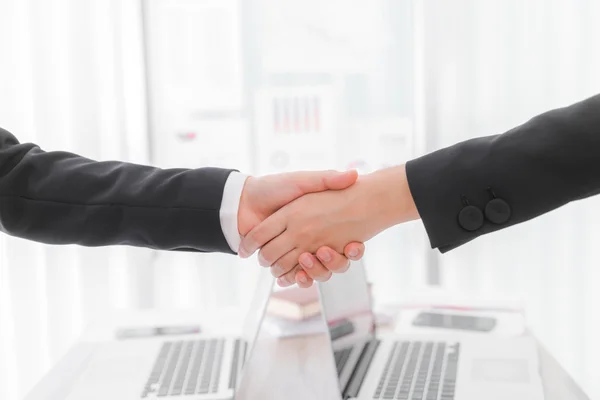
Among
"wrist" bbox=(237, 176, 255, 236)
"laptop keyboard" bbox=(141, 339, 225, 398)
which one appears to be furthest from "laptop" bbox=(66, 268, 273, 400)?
"wrist" bbox=(237, 176, 255, 236)

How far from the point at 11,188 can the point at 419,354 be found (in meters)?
0.93

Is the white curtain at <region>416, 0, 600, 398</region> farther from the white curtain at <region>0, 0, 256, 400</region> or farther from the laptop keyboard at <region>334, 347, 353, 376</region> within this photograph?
the laptop keyboard at <region>334, 347, 353, 376</region>

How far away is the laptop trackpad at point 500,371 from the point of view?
1.36 m

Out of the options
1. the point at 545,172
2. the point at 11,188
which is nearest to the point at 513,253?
the point at 545,172

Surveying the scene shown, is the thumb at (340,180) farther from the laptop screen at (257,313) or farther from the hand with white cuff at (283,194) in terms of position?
the laptop screen at (257,313)

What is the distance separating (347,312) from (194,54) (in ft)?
5.30

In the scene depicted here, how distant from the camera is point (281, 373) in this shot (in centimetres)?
145

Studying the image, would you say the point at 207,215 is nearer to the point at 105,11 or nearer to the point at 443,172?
the point at 443,172

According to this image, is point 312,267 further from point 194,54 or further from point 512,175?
point 194,54

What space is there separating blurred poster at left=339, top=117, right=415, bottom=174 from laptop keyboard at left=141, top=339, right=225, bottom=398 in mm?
1317

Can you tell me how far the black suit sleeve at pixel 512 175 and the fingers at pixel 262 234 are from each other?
1.10 ft

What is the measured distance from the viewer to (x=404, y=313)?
72.0 inches

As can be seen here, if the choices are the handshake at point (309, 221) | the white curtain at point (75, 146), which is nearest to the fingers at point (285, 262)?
the handshake at point (309, 221)

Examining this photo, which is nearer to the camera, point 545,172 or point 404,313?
point 545,172
